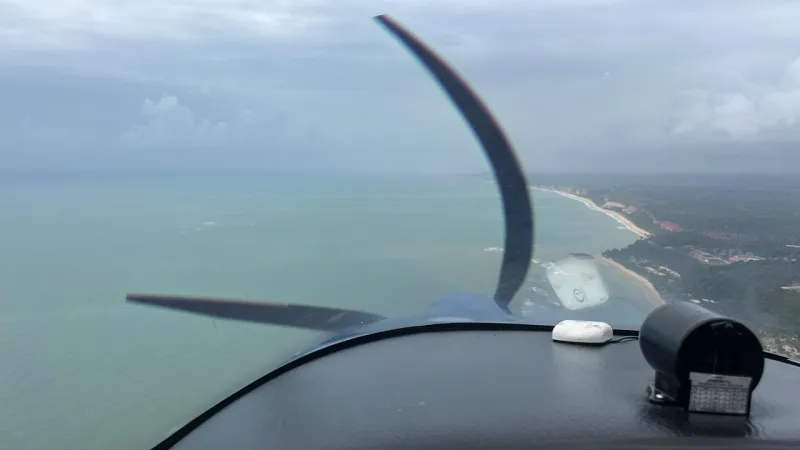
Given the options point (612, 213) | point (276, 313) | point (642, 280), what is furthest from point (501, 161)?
point (276, 313)

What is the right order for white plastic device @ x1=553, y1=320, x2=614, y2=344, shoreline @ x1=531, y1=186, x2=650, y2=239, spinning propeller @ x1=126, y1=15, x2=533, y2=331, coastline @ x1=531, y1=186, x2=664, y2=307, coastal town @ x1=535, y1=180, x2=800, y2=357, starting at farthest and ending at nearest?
1. shoreline @ x1=531, y1=186, x2=650, y2=239
2. coastline @ x1=531, y1=186, x2=664, y2=307
3. spinning propeller @ x1=126, y1=15, x2=533, y2=331
4. coastal town @ x1=535, y1=180, x2=800, y2=357
5. white plastic device @ x1=553, y1=320, x2=614, y2=344

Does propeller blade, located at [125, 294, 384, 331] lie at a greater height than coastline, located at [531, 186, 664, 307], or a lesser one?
lesser

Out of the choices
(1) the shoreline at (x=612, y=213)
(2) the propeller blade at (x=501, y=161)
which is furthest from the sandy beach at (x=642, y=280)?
(1) the shoreline at (x=612, y=213)

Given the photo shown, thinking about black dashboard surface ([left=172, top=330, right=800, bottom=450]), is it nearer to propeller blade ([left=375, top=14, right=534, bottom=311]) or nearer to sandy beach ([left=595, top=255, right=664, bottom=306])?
sandy beach ([left=595, top=255, right=664, bottom=306])

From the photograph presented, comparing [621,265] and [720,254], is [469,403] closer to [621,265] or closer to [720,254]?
[621,265]

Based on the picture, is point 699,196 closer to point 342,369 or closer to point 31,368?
point 342,369

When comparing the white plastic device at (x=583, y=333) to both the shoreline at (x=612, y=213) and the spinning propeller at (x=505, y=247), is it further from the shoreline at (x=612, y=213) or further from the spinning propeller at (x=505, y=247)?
the shoreline at (x=612, y=213)

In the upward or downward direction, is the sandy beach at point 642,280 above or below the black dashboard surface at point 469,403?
above

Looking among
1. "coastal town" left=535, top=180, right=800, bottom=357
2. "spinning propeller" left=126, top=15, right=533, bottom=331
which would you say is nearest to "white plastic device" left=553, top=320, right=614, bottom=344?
"coastal town" left=535, top=180, right=800, bottom=357
